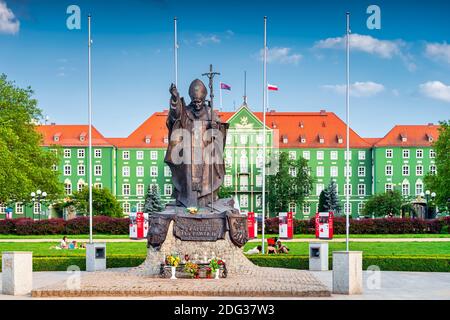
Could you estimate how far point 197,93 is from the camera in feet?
91.8

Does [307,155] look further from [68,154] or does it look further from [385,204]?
[68,154]

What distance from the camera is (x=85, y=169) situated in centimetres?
10644

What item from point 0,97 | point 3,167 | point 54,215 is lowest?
point 54,215

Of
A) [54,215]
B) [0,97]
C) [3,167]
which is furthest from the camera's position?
[54,215]

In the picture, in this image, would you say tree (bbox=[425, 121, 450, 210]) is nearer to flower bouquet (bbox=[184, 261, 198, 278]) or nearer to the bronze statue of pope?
the bronze statue of pope

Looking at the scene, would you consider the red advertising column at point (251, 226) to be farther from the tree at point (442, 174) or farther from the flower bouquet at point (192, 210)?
the tree at point (442, 174)

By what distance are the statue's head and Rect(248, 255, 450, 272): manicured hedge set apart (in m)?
7.33

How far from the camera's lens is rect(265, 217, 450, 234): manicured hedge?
59.4 meters

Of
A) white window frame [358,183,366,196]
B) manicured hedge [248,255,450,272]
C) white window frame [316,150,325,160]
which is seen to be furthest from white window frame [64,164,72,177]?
manicured hedge [248,255,450,272]

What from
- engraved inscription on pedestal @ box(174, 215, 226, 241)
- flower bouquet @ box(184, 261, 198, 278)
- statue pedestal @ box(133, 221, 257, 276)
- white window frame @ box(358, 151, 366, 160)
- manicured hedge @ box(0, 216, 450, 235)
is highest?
white window frame @ box(358, 151, 366, 160)

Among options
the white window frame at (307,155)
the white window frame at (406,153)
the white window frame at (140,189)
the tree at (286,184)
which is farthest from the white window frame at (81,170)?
the white window frame at (406,153)

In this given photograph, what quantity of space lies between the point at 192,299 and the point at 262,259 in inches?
443

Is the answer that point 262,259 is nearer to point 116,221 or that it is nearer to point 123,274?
point 123,274
